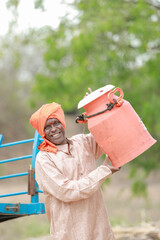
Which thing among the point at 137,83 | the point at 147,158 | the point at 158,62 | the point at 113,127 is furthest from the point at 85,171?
the point at 147,158

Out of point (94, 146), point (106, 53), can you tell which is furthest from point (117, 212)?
point (94, 146)

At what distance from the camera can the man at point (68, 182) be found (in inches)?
100

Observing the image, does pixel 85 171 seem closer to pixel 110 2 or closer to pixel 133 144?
pixel 133 144

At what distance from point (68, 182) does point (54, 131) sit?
36 centimetres

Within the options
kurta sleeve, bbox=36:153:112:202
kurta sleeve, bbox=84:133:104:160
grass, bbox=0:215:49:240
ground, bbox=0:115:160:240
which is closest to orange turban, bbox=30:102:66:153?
kurta sleeve, bbox=36:153:112:202

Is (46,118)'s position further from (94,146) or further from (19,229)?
(19,229)

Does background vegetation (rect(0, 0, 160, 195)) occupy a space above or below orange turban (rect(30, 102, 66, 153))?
above

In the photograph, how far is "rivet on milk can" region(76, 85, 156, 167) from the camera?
263 centimetres

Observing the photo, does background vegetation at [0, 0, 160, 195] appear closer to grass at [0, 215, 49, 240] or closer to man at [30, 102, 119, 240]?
grass at [0, 215, 49, 240]

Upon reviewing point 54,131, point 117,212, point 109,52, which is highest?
point 109,52

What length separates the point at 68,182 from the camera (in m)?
2.56

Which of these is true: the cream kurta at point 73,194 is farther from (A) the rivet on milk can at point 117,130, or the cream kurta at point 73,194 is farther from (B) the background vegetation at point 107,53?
(B) the background vegetation at point 107,53

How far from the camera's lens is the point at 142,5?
7.65 m

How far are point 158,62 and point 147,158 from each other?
2842mm
